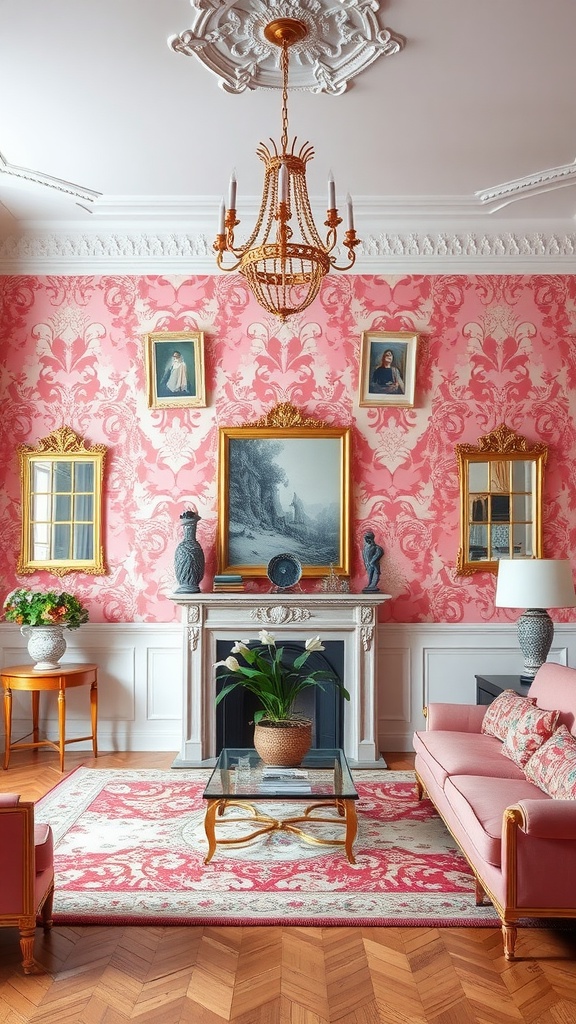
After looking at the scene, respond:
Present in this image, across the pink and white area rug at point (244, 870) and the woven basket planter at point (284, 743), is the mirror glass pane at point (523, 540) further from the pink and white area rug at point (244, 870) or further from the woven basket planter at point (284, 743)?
the woven basket planter at point (284, 743)

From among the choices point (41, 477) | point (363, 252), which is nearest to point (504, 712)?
point (363, 252)

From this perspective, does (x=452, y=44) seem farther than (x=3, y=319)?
No

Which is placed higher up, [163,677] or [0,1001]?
[163,677]

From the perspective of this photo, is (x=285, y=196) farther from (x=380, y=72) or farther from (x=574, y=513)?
(x=574, y=513)

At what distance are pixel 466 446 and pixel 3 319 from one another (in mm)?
3597

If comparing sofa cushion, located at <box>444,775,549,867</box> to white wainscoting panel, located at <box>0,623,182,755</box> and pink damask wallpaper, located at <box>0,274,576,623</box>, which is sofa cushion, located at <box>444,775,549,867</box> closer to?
pink damask wallpaper, located at <box>0,274,576,623</box>

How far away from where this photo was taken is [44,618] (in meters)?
5.58

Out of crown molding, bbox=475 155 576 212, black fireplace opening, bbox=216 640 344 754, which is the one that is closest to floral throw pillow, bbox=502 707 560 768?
black fireplace opening, bbox=216 640 344 754

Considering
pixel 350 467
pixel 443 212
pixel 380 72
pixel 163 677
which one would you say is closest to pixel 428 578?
pixel 350 467

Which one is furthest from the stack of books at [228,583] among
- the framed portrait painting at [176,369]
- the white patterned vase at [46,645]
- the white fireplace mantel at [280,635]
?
the framed portrait painting at [176,369]

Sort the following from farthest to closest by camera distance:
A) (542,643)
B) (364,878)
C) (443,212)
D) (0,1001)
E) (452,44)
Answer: (443,212) → (542,643) → (452,44) → (364,878) → (0,1001)

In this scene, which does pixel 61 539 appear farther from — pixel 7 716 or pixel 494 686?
pixel 494 686

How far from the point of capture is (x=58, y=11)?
3768mm

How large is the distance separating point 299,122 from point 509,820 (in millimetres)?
3912
